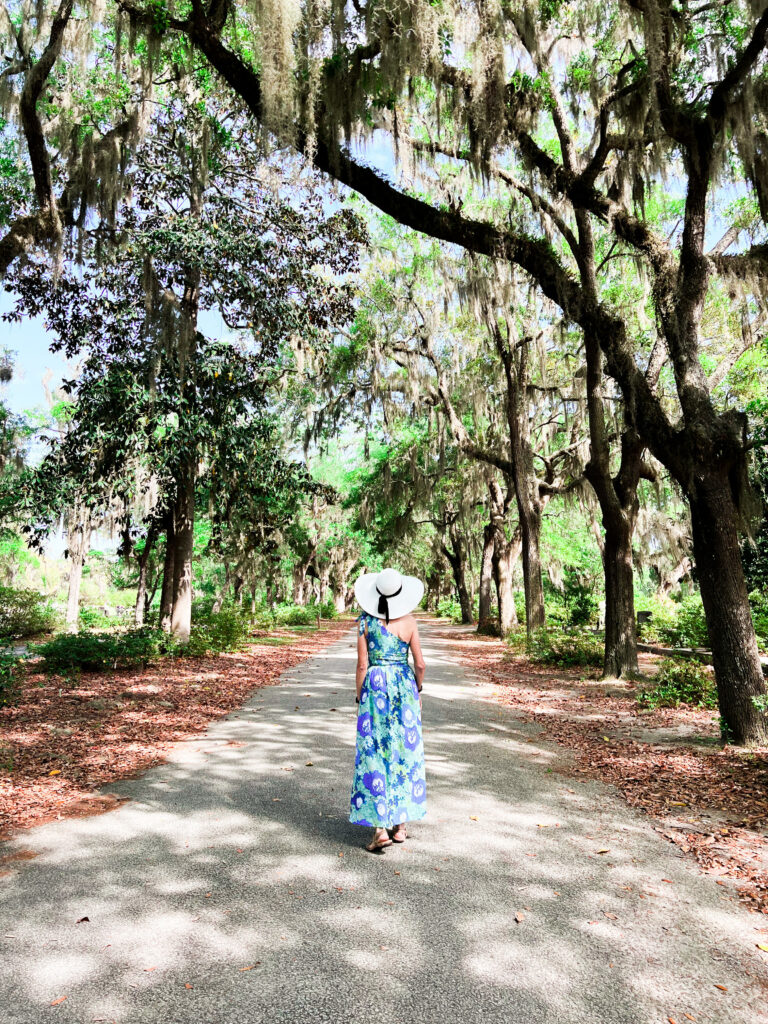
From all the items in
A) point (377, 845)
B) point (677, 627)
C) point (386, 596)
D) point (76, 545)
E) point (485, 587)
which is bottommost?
point (377, 845)

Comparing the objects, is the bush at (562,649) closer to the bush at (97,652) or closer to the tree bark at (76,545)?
the bush at (97,652)

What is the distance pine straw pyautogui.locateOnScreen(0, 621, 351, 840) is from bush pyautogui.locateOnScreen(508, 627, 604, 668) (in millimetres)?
5850

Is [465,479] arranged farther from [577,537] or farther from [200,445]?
[200,445]

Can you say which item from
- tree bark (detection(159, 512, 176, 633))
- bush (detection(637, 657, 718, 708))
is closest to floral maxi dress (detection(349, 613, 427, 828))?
bush (detection(637, 657, 718, 708))

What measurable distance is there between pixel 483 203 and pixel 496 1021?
14.1 meters

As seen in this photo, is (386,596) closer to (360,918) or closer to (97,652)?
(360,918)

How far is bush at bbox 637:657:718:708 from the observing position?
A: 8785 millimetres

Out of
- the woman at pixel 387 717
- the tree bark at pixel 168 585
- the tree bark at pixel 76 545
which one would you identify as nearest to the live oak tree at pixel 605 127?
the woman at pixel 387 717

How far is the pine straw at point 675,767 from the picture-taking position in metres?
4.04

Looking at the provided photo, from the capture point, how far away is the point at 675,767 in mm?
5855

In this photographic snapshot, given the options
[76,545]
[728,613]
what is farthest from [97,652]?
[728,613]

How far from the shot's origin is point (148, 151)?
12.1 meters

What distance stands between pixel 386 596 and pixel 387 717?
0.78 meters

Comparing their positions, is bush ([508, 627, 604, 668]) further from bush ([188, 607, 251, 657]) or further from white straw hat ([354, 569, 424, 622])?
white straw hat ([354, 569, 424, 622])
